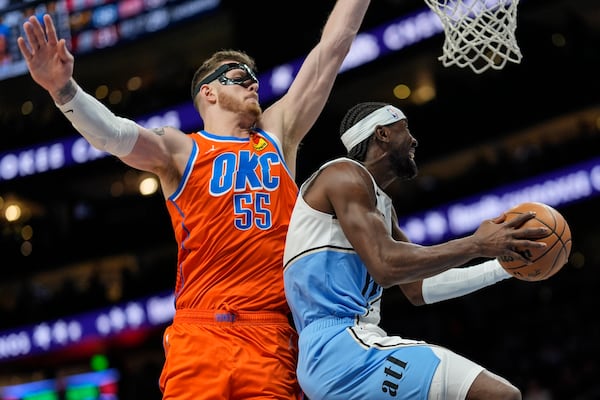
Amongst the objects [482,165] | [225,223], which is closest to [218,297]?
[225,223]

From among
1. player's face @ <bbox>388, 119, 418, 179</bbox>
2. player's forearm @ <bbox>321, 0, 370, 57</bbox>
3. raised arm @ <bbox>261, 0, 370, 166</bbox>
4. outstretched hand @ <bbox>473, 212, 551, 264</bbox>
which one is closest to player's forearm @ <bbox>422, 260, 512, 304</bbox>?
player's face @ <bbox>388, 119, 418, 179</bbox>

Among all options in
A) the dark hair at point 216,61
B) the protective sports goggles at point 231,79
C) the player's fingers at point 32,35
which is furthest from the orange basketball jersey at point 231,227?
the player's fingers at point 32,35

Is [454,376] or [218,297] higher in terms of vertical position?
[218,297]

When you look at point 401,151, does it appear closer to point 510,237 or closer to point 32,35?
point 510,237

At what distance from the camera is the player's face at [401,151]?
13.8 ft

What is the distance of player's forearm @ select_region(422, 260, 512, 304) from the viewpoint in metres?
4.46

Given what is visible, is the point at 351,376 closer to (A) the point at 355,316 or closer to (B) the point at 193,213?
(A) the point at 355,316

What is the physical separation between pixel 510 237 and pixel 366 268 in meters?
0.67

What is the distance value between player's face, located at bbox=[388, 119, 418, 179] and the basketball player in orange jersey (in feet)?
2.03

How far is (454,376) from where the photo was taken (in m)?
3.54

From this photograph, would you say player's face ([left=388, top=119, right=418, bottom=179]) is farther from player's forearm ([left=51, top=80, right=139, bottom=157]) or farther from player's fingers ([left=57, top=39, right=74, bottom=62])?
player's fingers ([left=57, top=39, right=74, bottom=62])

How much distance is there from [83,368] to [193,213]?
677 inches

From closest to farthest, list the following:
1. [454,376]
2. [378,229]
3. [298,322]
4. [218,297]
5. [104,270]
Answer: [454,376] → [378,229] → [298,322] → [218,297] → [104,270]

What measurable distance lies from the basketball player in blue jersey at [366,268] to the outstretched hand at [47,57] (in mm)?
1203
